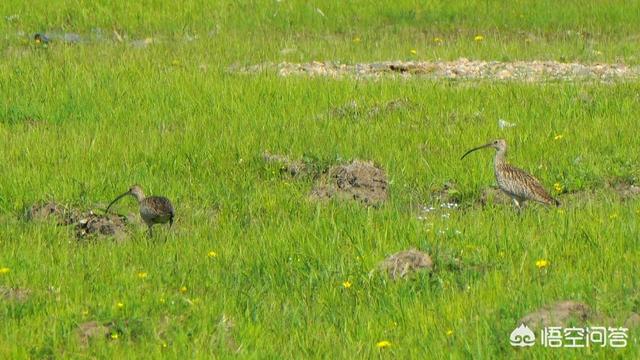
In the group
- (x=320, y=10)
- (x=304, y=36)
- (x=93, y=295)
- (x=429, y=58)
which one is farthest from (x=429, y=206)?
(x=320, y=10)

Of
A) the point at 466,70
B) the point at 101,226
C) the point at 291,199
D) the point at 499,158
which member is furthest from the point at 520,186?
the point at 466,70

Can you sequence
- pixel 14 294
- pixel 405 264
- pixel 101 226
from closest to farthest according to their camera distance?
pixel 14 294 < pixel 405 264 < pixel 101 226

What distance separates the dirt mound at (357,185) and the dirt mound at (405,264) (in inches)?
Answer: 86.2

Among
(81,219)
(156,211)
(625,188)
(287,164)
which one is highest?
(156,211)

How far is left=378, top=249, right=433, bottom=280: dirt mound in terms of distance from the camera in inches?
325

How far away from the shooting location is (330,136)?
41.4 feet

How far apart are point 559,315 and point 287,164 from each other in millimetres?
5193

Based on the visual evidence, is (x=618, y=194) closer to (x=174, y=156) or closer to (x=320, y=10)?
(x=174, y=156)

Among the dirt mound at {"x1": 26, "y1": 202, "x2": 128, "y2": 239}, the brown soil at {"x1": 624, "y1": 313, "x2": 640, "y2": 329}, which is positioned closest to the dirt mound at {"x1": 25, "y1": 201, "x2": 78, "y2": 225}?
the dirt mound at {"x1": 26, "y1": 202, "x2": 128, "y2": 239}
